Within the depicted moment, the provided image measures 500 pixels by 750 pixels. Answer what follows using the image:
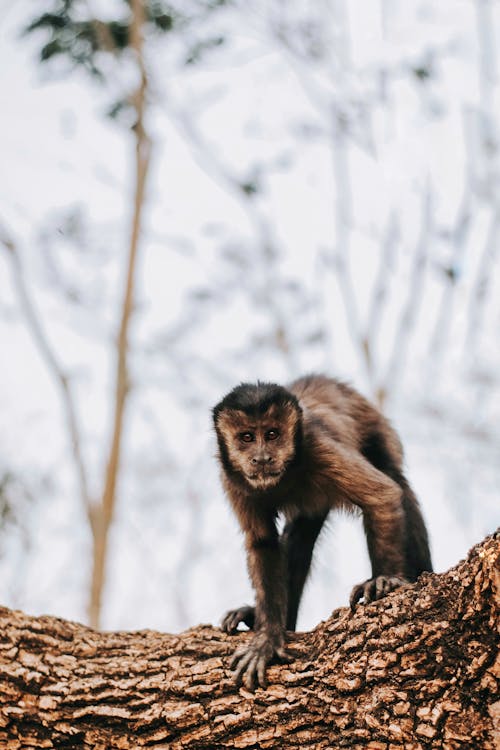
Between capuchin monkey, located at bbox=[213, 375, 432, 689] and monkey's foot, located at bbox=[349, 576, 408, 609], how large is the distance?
0.34 metres

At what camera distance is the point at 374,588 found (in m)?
4.18

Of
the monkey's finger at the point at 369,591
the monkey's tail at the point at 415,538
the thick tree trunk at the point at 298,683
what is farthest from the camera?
the monkey's tail at the point at 415,538

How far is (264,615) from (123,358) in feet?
23.8

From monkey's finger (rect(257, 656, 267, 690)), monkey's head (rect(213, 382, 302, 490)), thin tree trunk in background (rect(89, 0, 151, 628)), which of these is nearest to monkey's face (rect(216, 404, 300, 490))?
monkey's head (rect(213, 382, 302, 490))

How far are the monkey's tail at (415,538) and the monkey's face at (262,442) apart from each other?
0.84 metres

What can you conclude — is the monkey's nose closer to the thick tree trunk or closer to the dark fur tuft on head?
the dark fur tuft on head

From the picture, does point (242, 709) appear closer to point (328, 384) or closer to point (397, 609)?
point (397, 609)

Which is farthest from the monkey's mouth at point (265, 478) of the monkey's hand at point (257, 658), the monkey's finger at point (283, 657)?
the monkey's finger at point (283, 657)

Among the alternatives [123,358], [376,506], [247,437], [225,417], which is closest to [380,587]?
[376,506]

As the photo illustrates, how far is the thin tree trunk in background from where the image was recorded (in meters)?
11.0

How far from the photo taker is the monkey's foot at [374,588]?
4113 mm

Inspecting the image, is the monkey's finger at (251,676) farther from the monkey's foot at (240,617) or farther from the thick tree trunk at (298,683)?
the monkey's foot at (240,617)

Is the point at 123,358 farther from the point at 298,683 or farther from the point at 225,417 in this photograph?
the point at 298,683

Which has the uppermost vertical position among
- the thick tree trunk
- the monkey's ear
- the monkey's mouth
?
the monkey's ear
